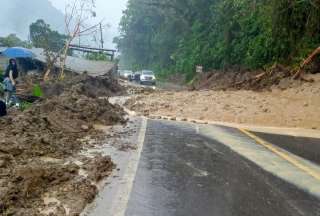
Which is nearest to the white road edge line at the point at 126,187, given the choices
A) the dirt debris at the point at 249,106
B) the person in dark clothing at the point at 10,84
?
the dirt debris at the point at 249,106

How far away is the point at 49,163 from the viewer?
8562 mm

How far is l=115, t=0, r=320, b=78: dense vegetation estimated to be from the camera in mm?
26719

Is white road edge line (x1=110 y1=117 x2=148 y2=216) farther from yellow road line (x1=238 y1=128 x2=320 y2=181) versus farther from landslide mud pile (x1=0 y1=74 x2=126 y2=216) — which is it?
yellow road line (x1=238 y1=128 x2=320 y2=181)

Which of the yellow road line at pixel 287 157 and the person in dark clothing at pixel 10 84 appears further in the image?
the person in dark clothing at pixel 10 84

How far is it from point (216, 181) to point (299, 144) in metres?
5.46

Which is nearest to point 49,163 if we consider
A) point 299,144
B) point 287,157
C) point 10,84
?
point 287,157

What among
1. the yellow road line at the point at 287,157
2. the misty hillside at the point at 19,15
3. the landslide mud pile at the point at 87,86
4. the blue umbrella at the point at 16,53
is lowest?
the landslide mud pile at the point at 87,86

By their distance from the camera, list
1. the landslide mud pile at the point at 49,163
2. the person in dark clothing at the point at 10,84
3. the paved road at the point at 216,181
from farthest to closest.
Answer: the person in dark clothing at the point at 10,84
the paved road at the point at 216,181
the landslide mud pile at the point at 49,163

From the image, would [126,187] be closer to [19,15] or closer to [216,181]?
[216,181]

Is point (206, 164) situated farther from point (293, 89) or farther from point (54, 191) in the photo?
point (293, 89)

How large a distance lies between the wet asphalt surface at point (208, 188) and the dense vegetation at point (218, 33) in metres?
17.5

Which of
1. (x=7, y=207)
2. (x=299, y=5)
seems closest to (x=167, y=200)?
(x=7, y=207)

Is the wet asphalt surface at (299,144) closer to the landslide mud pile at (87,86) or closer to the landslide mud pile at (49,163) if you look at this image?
the landslide mud pile at (49,163)

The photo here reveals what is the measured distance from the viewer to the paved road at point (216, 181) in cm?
634
